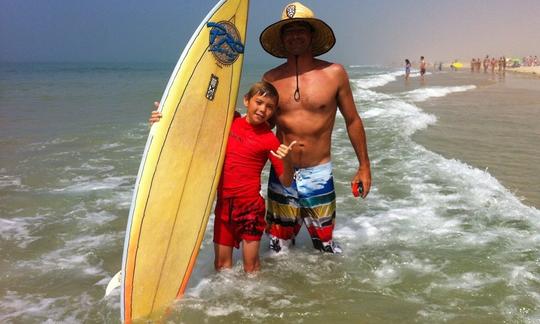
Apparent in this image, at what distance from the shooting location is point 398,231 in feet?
13.4

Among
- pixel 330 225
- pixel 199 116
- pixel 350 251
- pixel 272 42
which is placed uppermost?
pixel 272 42

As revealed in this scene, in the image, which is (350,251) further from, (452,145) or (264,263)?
(452,145)

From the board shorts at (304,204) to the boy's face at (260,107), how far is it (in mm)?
544

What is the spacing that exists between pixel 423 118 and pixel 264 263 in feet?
26.9

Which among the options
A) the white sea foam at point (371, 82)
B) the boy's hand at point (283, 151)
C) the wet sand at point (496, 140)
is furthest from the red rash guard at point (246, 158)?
the white sea foam at point (371, 82)

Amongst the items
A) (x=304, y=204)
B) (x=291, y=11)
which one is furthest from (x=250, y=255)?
(x=291, y=11)

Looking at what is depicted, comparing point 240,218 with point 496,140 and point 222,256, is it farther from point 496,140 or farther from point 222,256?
point 496,140

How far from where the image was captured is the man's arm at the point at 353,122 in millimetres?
3076

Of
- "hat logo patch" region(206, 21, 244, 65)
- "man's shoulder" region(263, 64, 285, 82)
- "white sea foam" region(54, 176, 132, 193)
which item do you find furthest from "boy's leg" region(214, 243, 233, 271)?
"white sea foam" region(54, 176, 132, 193)

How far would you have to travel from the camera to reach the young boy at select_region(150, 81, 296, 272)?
2.82m

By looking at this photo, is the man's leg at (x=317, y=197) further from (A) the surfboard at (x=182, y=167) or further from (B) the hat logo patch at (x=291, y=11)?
Result: (B) the hat logo patch at (x=291, y=11)

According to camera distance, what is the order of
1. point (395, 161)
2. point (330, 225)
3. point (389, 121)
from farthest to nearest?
point (389, 121), point (395, 161), point (330, 225)

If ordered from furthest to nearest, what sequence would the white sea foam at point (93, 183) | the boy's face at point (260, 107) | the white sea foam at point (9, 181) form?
the white sea foam at point (9, 181) < the white sea foam at point (93, 183) < the boy's face at point (260, 107)

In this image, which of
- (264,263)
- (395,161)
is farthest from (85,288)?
(395,161)
